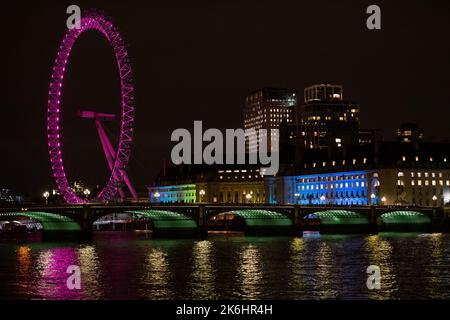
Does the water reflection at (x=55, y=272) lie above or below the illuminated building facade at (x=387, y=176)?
below

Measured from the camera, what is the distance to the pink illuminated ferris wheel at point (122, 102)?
94.9m

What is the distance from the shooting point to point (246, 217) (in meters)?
128

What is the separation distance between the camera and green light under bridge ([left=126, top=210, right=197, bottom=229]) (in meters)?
113

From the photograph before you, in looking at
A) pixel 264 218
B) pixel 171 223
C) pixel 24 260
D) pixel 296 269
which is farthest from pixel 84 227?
pixel 296 269

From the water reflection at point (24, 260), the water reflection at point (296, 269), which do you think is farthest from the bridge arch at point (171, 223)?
the water reflection at point (296, 269)

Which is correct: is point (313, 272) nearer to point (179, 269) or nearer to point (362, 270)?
point (362, 270)

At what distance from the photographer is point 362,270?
206 ft

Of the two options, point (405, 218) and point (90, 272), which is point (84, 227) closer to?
point (90, 272)

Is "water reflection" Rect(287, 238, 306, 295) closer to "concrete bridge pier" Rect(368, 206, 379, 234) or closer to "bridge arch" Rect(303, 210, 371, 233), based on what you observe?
"concrete bridge pier" Rect(368, 206, 379, 234)

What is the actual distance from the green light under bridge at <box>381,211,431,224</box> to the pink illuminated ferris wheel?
48.1 m

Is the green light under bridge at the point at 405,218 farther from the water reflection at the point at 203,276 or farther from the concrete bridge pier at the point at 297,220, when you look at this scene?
the water reflection at the point at 203,276

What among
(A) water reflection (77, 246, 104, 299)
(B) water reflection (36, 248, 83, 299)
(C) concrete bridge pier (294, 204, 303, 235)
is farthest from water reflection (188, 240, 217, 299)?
(C) concrete bridge pier (294, 204, 303, 235)
